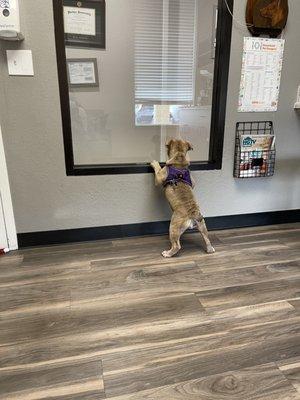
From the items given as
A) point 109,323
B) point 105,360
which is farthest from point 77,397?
point 109,323

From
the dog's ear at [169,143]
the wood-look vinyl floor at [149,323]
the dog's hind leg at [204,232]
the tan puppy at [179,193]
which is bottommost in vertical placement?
the wood-look vinyl floor at [149,323]

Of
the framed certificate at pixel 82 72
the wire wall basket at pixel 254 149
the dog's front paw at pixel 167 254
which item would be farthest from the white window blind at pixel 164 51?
the dog's front paw at pixel 167 254

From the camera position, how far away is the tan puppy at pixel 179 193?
2.02 metres

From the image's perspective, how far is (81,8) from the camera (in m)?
1.87

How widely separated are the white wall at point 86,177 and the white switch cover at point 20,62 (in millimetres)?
35

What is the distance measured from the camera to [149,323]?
4.67ft

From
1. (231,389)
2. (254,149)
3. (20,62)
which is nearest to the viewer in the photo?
(231,389)

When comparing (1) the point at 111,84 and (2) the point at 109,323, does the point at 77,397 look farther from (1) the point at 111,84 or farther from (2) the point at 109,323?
(1) the point at 111,84

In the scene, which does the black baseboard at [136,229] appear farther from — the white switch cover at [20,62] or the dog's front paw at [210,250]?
the white switch cover at [20,62]

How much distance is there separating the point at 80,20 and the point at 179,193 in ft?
4.25

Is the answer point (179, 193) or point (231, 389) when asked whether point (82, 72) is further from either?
point (231, 389)

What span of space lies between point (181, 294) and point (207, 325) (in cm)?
26

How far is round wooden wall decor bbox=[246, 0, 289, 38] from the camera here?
2018 mm

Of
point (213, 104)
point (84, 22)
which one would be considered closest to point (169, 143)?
point (213, 104)
